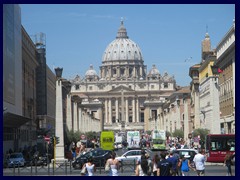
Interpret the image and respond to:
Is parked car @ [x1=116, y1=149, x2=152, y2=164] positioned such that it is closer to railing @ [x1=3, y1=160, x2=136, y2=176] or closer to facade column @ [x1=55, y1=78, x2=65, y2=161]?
railing @ [x1=3, y1=160, x2=136, y2=176]

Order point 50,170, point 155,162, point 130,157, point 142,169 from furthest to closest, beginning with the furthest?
point 130,157, point 50,170, point 155,162, point 142,169

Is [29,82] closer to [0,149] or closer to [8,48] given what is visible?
[8,48]

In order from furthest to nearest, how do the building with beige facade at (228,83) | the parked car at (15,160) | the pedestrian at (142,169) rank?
the building with beige facade at (228,83) → the parked car at (15,160) → the pedestrian at (142,169)

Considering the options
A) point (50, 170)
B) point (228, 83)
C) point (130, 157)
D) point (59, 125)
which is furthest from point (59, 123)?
point (228, 83)

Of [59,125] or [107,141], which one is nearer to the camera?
[59,125]

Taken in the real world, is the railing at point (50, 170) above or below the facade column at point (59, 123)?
below

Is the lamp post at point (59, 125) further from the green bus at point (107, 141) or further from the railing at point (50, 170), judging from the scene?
the green bus at point (107, 141)

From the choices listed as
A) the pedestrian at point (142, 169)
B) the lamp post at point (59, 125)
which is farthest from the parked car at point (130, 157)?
the pedestrian at point (142, 169)

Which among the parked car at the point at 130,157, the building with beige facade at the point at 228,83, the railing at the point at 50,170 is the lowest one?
the railing at the point at 50,170

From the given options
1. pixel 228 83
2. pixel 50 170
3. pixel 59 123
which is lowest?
pixel 50 170

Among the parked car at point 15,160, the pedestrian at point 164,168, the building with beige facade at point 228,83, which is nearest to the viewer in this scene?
the pedestrian at point 164,168

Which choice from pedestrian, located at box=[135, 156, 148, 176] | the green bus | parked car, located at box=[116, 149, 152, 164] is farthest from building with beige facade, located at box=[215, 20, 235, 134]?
pedestrian, located at box=[135, 156, 148, 176]

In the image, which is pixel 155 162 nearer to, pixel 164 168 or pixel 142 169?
pixel 142 169
